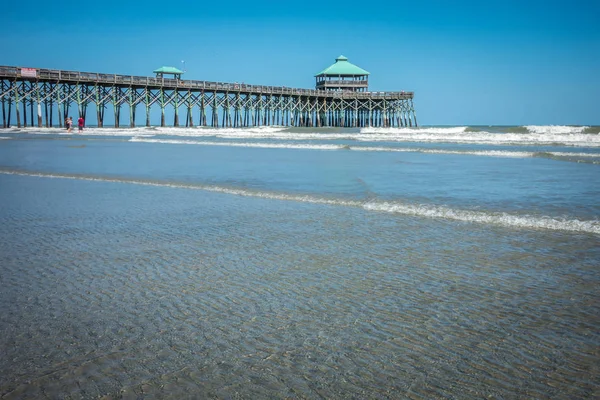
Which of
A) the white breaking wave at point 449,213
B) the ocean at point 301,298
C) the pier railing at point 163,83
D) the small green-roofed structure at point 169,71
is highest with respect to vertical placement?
the small green-roofed structure at point 169,71

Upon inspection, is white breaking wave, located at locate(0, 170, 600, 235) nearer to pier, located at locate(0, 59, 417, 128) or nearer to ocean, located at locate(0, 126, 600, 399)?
ocean, located at locate(0, 126, 600, 399)

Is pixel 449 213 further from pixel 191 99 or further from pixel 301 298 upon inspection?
pixel 191 99

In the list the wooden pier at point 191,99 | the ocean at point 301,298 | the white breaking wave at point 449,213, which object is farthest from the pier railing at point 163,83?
the ocean at point 301,298

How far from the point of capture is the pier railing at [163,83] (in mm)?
36562

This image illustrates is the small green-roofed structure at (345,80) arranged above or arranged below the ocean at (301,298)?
above

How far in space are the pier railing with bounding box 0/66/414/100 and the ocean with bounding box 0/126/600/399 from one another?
115ft

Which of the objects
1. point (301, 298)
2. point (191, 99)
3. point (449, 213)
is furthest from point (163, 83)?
point (301, 298)

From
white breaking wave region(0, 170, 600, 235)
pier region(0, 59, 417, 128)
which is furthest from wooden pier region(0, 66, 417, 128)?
white breaking wave region(0, 170, 600, 235)

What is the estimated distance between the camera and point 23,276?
3369 millimetres

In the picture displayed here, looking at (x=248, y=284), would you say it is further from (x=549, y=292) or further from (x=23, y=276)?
(x=549, y=292)

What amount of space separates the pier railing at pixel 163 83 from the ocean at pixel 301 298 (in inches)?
1383

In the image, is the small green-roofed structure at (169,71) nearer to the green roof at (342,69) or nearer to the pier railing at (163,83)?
the pier railing at (163,83)

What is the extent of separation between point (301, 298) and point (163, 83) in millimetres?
44834

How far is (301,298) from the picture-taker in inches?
117
